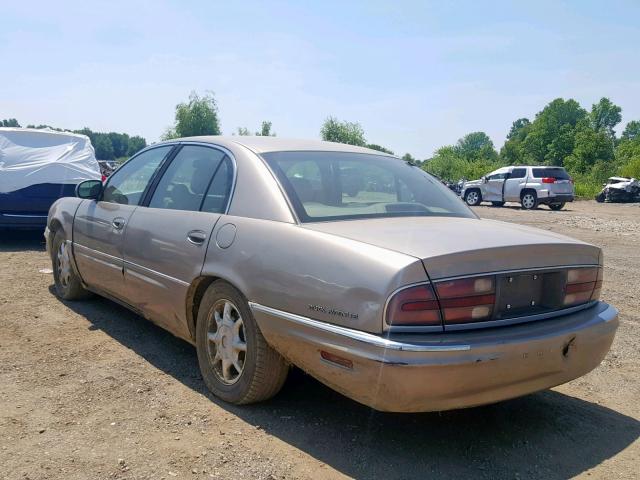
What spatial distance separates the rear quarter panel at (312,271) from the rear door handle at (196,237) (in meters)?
0.14

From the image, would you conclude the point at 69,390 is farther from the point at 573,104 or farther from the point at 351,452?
the point at 573,104

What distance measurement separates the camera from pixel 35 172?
333 inches

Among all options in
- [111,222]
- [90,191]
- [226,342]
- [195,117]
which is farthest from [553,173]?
[195,117]

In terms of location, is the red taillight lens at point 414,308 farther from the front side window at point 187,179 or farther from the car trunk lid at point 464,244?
the front side window at point 187,179

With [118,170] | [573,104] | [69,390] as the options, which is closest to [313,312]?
[69,390]

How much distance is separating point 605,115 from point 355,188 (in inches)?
4619

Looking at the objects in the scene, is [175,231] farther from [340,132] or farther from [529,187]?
[340,132]

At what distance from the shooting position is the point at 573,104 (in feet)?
337

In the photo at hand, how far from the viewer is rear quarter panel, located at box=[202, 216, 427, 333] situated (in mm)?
2455

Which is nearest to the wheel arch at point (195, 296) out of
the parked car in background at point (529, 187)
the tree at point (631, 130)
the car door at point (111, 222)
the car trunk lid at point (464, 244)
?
the car trunk lid at point (464, 244)

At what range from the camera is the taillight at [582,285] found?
116 inches

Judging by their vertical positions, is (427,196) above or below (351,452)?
above

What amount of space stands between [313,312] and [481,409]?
1309 millimetres

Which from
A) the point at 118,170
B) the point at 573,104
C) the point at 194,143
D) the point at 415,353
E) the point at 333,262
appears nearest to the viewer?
the point at 415,353
